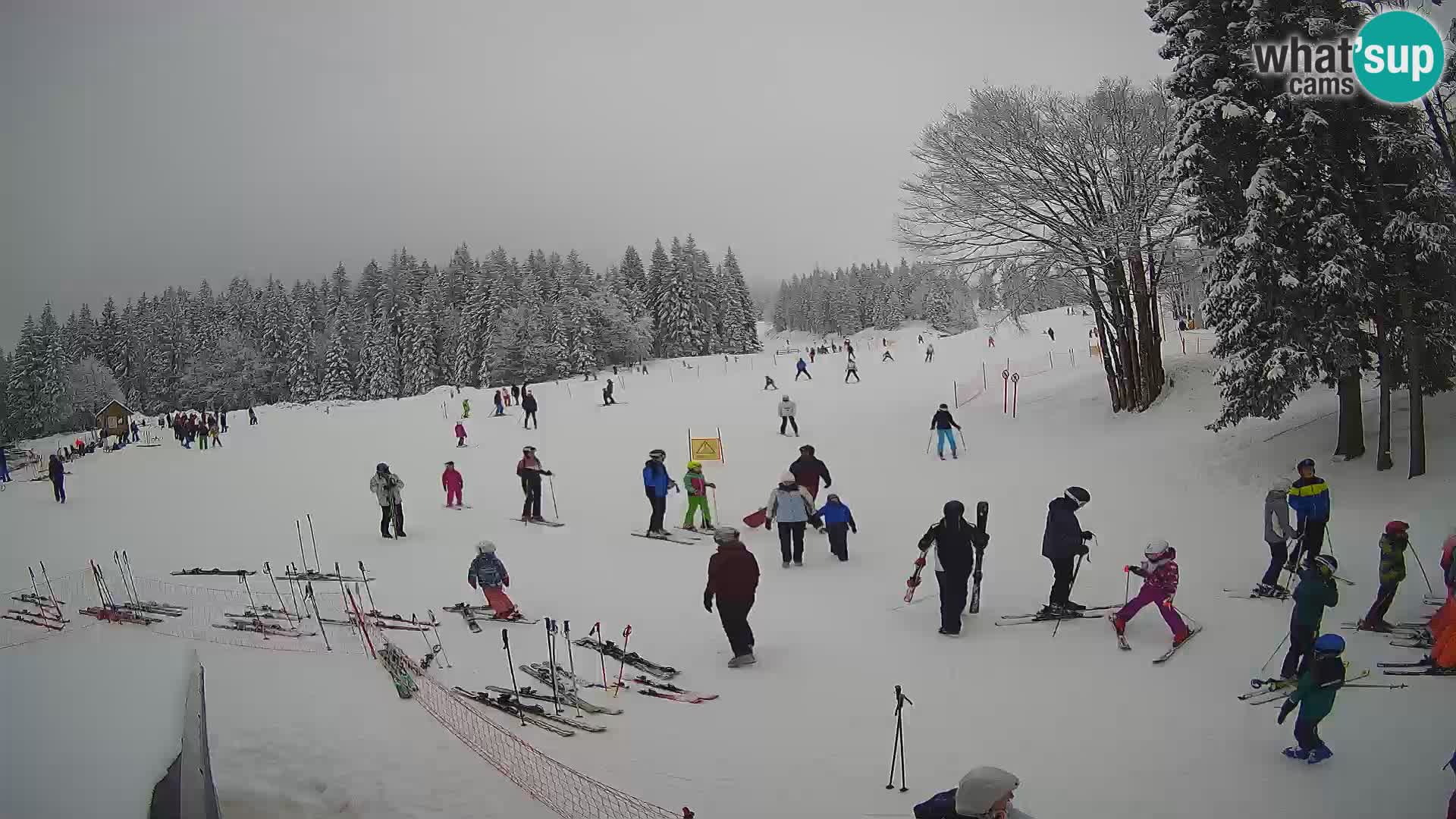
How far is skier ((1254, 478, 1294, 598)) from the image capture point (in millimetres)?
9797

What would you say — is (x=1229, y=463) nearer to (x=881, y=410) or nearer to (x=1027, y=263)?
(x=1027, y=263)

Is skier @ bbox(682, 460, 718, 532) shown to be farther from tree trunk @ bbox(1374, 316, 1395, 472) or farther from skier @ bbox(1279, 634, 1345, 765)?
tree trunk @ bbox(1374, 316, 1395, 472)

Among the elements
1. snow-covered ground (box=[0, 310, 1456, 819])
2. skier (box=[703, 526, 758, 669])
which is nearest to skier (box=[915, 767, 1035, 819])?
snow-covered ground (box=[0, 310, 1456, 819])

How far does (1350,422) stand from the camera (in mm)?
13867

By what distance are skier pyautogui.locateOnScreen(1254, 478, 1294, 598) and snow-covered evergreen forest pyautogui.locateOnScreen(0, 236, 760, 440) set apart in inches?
2592

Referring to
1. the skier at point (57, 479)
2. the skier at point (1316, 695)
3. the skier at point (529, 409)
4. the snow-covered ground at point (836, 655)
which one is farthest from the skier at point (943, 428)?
the skier at point (57, 479)

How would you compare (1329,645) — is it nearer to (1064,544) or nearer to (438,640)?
(1064,544)

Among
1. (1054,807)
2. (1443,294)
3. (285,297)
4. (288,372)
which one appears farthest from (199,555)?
(285,297)

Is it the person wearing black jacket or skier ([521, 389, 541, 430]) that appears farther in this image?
skier ([521, 389, 541, 430])

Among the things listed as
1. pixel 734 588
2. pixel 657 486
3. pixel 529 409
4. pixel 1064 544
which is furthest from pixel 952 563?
pixel 529 409

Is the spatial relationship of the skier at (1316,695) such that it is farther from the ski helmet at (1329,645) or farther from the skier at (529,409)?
the skier at (529,409)

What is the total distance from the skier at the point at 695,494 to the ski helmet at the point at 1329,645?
10.9m

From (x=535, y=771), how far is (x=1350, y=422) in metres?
15.3

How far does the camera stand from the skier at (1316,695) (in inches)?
223
